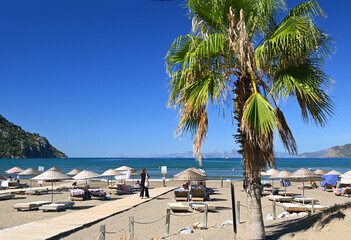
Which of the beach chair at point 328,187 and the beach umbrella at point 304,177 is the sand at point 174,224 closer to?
the beach umbrella at point 304,177

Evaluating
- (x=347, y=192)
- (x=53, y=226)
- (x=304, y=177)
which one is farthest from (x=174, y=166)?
(x=53, y=226)

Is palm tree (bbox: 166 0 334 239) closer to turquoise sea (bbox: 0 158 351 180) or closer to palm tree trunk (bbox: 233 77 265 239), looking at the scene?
palm tree trunk (bbox: 233 77 265 239)

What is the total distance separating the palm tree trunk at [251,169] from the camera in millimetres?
6191

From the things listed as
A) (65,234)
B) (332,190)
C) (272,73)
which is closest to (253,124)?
(272,73)

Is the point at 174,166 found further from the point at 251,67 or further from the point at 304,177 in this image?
the point at 251,67

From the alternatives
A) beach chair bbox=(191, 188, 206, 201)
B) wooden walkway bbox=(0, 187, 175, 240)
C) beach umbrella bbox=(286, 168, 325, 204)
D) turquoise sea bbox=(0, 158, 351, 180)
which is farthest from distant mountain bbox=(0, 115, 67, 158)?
beach umbrella bbox=(286, 168, 325, 204)

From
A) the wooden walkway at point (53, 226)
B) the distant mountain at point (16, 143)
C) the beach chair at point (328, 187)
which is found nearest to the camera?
the wooden walkway at point (53, 226)

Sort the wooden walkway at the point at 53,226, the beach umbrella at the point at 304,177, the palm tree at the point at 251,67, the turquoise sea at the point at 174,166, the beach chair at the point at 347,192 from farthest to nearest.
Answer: the turquoise sea at the point at 174,166 < the beach chair at the point at 347,192 < the beach umbrella at the point at 304,177 < the wooden walkway at the point at 53,226 < the palm tree at the point at 251,67

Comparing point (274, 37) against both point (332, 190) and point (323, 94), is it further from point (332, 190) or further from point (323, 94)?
point (332, 190)

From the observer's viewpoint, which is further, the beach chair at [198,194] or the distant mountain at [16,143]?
the distant mountain at [16,143]

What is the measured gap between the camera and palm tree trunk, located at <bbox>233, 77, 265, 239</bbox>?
619 cm

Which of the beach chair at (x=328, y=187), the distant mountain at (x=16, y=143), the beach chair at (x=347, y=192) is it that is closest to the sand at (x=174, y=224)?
the beach chair at (x=347, y=192)

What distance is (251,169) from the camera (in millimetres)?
6250

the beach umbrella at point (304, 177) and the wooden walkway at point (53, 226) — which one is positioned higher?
the beach umbrella at point (304, 177)
